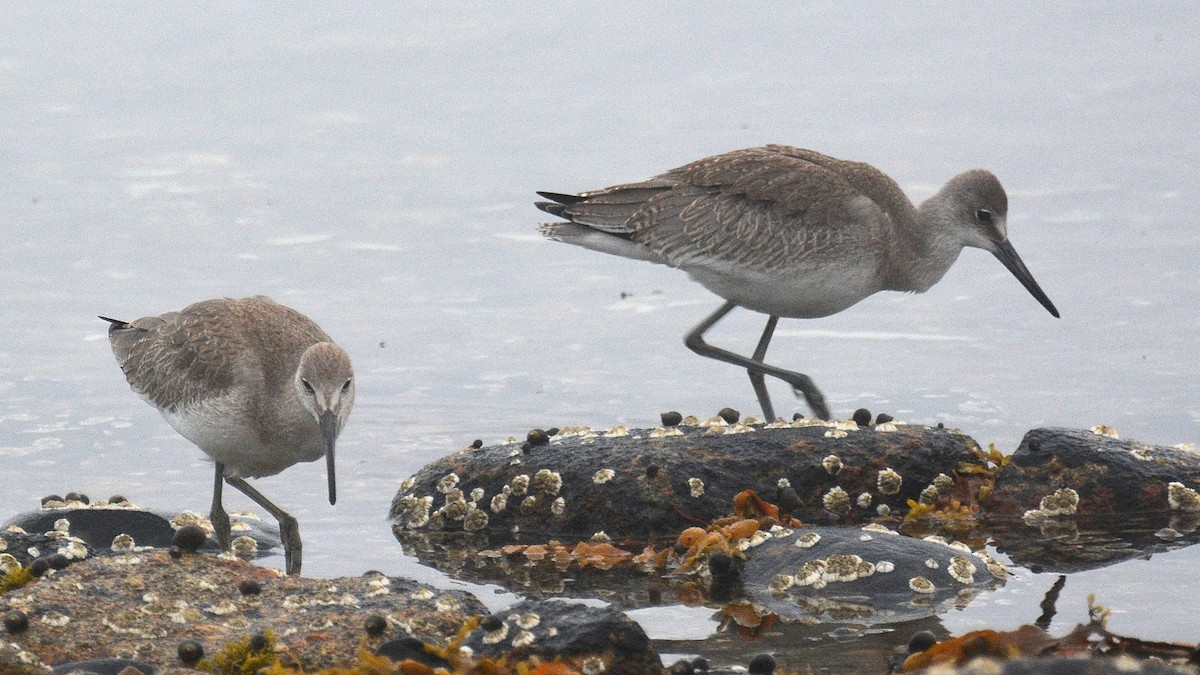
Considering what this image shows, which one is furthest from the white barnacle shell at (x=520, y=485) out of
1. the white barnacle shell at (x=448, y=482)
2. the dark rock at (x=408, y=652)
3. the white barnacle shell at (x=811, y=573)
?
the dark rock at (x=408, y=652)

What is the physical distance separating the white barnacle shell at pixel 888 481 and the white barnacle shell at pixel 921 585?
1415 mm

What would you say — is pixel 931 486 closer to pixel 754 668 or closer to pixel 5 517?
pixel 754 668

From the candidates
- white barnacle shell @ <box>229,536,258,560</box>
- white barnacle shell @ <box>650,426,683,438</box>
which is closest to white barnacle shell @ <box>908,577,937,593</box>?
white barnacle shell @ <box>650,426,683,438</box>

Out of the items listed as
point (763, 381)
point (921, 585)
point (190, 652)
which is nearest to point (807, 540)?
point (921, 585)

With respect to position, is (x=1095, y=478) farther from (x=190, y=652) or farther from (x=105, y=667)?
(x=105, y=667)

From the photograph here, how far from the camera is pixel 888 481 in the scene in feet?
31.7

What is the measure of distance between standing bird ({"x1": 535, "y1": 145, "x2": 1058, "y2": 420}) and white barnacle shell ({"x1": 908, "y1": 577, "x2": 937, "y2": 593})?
3.24 metres

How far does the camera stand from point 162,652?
23.1 feet

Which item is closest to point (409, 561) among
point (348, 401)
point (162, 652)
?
point (348, 401)

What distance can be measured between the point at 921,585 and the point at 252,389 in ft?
11.5

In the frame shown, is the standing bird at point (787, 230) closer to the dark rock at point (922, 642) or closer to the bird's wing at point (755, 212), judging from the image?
the bird's wing at point (755, 212)

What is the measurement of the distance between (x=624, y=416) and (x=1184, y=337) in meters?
4.42

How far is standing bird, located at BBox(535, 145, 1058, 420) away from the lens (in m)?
11.5

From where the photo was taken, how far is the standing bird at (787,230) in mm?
11461
